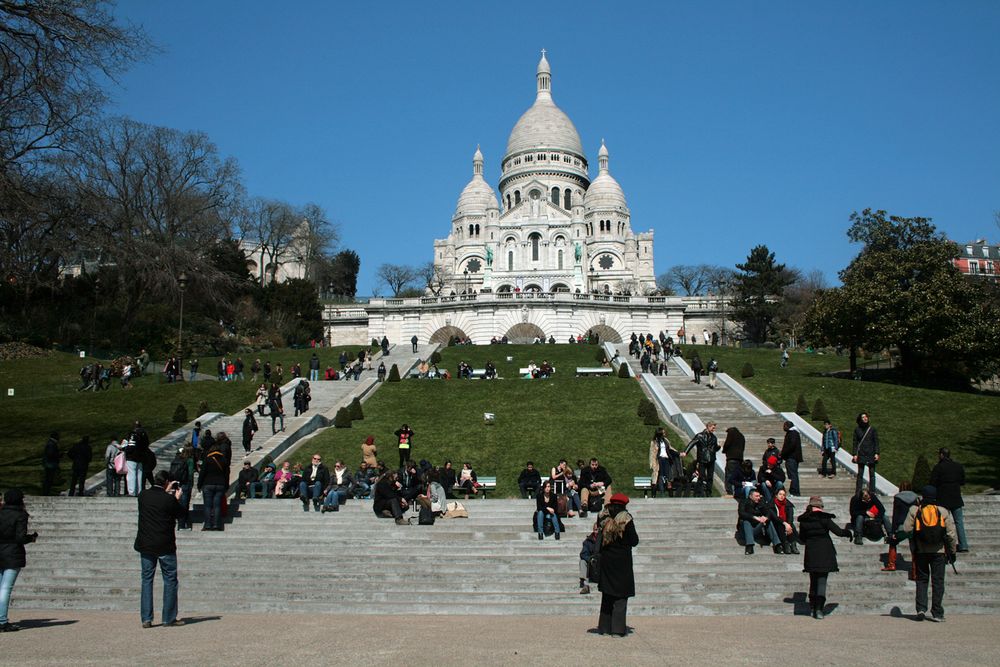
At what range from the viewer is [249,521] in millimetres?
16219

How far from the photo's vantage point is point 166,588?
10.2 meters

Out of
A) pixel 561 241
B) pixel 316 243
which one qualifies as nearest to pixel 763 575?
pixel 316 243

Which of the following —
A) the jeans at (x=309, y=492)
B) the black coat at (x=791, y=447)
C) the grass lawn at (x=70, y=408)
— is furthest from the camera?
the grass lawn at (x=70, y=408)

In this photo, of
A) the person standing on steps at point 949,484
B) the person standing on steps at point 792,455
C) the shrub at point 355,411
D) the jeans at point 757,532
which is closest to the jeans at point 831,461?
the person standing on steps at point 792,455

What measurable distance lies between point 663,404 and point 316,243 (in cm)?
5561

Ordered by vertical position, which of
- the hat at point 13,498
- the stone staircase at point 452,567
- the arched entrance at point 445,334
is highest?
the arched entrance at point 445,334

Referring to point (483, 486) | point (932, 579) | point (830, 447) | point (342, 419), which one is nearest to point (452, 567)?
point (483, 486)

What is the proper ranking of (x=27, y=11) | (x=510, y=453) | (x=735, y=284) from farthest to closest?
(x=735, y=284), (x=510, y=453), (x=27, y=11)

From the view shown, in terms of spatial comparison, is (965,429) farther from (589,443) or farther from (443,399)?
(443,399)

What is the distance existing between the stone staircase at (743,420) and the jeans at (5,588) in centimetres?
1435

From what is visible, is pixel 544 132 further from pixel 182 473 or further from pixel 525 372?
pixel 182 473

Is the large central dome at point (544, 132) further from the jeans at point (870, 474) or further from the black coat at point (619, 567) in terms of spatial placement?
the black coat at point (619, 567)

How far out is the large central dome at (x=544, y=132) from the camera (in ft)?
367

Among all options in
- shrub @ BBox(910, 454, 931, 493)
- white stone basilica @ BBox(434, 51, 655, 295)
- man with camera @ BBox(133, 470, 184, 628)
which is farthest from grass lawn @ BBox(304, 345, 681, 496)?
white stone basilica @ BBox(434, 51, 655, 295)
